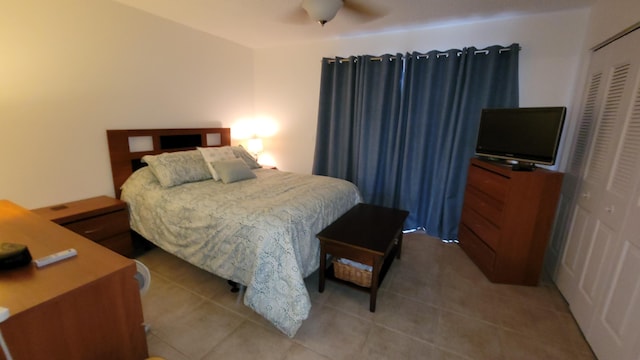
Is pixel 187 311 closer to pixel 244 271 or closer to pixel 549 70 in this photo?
pixel 244 271

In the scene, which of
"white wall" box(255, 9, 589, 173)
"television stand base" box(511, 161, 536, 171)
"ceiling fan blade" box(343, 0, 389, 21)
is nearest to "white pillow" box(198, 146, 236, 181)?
"white wall" box(255, 9, 589, 173)

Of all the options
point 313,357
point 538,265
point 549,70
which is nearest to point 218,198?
point 313,357

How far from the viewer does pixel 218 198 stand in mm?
2141

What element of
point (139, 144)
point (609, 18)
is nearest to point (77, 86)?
point (139, 144)

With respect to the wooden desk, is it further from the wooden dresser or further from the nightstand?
the wooden dresser

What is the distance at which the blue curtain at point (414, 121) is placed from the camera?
9.21 feet

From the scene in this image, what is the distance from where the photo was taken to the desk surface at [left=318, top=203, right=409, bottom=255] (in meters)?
1.92

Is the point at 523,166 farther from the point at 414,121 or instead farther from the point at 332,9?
the point at 332,9

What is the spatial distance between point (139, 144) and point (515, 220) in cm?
357

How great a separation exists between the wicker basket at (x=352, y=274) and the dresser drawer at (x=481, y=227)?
1180mm

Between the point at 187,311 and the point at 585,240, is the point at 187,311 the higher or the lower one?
the lower one

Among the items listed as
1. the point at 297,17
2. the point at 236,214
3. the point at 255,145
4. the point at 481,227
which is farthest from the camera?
the point at 255,145

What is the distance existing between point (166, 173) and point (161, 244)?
2.11 ft

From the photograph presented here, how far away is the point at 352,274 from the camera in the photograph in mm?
2051
